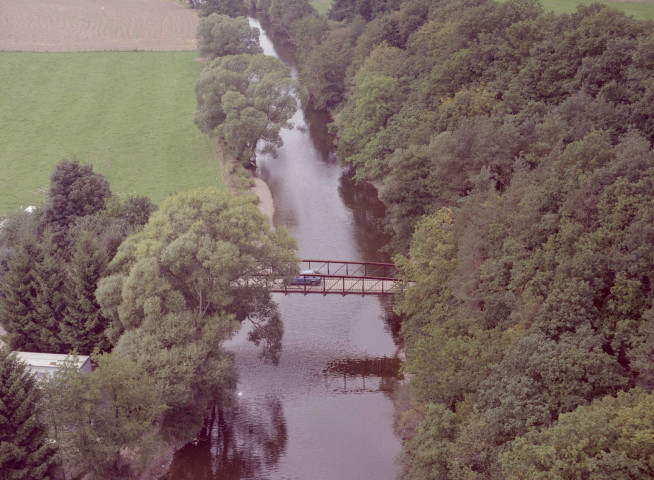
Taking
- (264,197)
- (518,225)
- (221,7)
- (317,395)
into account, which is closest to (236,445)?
(317,395)

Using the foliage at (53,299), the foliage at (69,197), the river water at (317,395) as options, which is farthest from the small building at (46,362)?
the foliage at (69,197)

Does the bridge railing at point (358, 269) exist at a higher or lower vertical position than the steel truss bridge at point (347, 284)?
higher

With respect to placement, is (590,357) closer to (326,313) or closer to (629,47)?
(326,313)

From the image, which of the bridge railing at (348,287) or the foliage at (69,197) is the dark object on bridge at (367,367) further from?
the foliage at (69,197)

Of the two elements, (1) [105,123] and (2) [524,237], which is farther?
(1) [105,123]

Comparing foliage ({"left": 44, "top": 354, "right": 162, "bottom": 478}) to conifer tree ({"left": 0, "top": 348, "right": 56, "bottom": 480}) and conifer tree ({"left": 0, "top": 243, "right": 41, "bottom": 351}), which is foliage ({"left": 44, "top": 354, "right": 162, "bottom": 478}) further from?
conifer tree ({"left": 0, "top": 243, "right": 41, "bottom": 351})

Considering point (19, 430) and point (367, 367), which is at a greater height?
point (367, 367)

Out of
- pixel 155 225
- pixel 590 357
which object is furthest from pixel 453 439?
pixel 155 225

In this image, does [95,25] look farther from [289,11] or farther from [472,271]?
[472,271]
